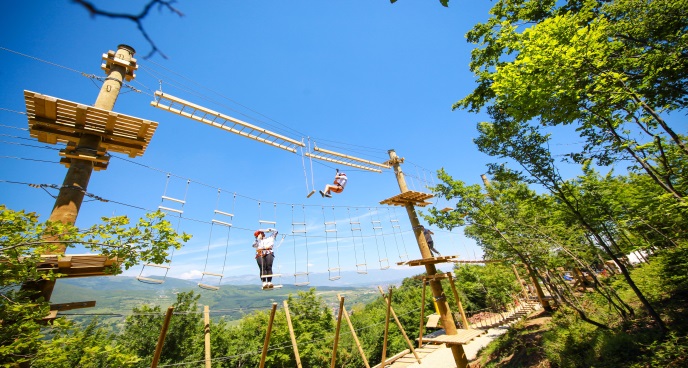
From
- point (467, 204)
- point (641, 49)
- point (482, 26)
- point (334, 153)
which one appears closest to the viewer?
point (641, 49)

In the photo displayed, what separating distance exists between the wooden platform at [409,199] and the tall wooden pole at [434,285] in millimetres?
239

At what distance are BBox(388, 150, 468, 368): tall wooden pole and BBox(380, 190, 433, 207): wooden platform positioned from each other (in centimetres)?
24

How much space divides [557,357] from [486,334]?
963 cm

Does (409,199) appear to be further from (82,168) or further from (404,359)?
(82,168)

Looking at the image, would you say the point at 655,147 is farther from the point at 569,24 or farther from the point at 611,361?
the point at 611,361

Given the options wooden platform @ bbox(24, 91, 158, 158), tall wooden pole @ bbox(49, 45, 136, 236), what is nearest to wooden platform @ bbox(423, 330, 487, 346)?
tall wooden pole @ bbox(49, 45, 136, 236)

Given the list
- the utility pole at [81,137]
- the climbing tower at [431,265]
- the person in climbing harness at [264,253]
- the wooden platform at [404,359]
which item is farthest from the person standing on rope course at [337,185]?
the wooden platform at [404,359]

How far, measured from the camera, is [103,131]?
5070 mm

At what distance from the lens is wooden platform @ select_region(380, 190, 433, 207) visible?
33.1 feet

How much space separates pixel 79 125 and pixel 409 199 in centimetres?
974

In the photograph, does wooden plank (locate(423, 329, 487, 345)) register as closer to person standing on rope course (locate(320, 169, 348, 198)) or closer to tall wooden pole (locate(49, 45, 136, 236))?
person standing on rope course (locate(320, 169, 348, 198))

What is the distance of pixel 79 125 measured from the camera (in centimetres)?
496

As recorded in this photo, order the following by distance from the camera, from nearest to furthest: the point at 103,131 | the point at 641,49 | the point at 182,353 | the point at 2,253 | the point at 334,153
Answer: the point at 2,253 < the point at 103,131 < the point at 641,49 < the point at 334,153 < the point at 182,353


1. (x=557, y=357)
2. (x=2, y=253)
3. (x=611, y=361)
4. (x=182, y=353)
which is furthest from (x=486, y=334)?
(x=182, y=353)
